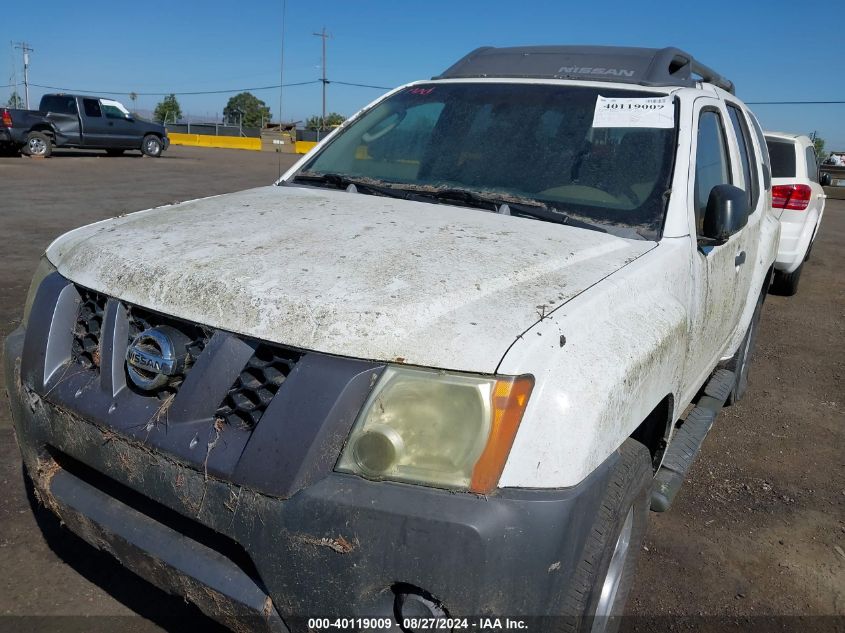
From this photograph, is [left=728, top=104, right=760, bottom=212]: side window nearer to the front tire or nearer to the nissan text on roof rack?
the nissan text on roof rack

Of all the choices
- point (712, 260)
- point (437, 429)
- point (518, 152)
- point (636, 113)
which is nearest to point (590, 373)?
point (437, 429)

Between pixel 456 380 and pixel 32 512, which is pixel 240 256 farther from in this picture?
pixel 32 512

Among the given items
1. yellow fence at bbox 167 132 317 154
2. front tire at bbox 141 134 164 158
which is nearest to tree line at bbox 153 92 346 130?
yellow fence at bbox 167 132 317 154

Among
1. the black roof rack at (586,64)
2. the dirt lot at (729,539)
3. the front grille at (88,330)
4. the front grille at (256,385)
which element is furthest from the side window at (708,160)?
the front grille at (88,330)

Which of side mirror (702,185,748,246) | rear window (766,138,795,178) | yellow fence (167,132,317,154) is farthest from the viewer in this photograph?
yellow fence (167,132,317,154)

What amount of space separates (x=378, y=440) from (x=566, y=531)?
481mm

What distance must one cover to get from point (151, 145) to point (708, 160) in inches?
960

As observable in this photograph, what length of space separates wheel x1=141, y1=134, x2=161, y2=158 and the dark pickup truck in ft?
0.17

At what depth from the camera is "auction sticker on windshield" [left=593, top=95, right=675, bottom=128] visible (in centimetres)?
298

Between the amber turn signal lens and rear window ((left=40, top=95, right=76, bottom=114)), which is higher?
rear window ((left=40, top=95, right=76, bottom=114))

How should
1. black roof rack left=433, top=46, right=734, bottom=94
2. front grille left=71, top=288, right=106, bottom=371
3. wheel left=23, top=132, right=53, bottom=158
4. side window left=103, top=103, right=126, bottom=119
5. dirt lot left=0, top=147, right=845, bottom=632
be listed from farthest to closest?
side window left=103, top=103, right=126, bottom=119 < wheel left=23, top=132, right=53, bottom=158 < black roof rack left=433, top=46, right=734, bottom=94 < dirt lot left=0, top=147, right=845, bottom=632 < front grille left=71, top=288, right=106, bottom=371

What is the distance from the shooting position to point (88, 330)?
223cm

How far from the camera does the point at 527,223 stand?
2670 millimetres

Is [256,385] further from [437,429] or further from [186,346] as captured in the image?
[437,429]
